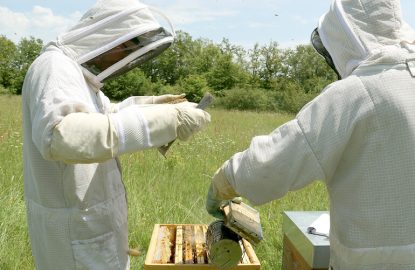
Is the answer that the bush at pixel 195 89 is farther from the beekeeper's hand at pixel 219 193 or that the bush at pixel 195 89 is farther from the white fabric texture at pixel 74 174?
the white fabric texture at pixel 74 174

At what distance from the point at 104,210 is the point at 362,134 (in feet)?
4.35

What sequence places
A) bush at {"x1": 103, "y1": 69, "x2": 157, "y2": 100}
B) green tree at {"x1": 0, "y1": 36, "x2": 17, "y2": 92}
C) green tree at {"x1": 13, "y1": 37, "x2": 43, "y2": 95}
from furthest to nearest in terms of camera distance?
1. green tree at {"x1": 13, "y1": 37, "x2": 43, "y2": 95}
2. green tree at {"x1": 0, "y1": 36, "x2": 17, "y2": 92}
3. bush at {"x1": 103, "y1": 69, "x2": 157, "y2": 100}

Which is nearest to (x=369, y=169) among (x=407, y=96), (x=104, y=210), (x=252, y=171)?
(x=407, y=96)

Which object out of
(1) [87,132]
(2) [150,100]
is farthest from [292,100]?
(1) [87,132]

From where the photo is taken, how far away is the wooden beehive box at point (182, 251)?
2314 mm

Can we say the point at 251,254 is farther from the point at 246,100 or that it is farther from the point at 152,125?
the point at 246,100

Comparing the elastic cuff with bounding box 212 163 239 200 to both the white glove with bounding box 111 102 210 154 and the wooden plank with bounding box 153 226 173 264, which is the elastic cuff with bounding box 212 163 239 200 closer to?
the white glove with bounding box 111 102 210 154

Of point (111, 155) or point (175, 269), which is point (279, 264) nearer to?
point (175, 269)

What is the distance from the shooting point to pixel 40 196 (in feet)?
6.84

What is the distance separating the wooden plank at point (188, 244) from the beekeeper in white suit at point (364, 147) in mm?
840

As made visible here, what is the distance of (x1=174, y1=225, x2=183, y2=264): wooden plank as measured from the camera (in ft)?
7.74

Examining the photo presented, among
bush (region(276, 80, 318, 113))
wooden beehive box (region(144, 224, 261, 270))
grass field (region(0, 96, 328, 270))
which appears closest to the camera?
wooden beehive box (region(144, 224, 261, 270))

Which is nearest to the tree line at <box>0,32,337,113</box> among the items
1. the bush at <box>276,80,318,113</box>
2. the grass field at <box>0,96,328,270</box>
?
the bush at <box>276,80,318,113</box>

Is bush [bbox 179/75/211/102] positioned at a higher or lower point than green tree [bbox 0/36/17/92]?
lower
